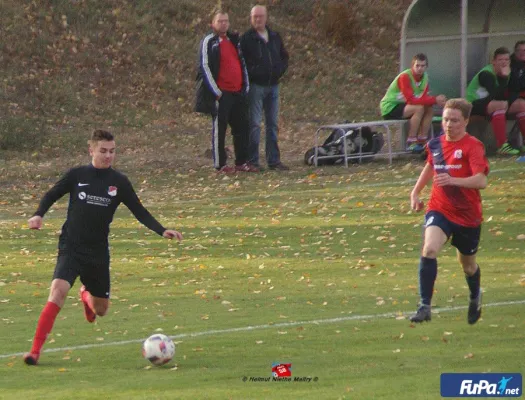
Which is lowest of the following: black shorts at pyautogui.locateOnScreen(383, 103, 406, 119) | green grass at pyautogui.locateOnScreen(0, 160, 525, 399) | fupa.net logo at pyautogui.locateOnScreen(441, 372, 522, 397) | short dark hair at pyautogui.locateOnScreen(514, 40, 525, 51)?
green grass at pyautogui.locateOnScreen(0, 160, 525, 399)

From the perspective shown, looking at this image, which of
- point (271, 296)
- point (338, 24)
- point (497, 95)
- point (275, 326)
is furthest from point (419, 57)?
point (338, 24)

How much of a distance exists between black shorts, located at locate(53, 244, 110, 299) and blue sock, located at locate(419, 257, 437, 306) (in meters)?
2.34

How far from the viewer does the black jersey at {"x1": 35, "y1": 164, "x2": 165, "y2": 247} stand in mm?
9445

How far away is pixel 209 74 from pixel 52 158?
5.65 m

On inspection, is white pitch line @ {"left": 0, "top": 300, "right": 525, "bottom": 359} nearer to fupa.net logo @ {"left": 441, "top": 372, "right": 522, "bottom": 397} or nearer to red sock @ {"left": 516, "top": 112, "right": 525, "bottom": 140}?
fupa.net logo @ {"left": 441, "top": 372, "right": 522, "bottom": 397}

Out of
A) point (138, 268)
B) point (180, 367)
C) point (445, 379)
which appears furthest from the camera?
point (138, 268)

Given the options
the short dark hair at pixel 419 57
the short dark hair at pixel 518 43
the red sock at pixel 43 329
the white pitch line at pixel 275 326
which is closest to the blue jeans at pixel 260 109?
the short dark hair at pixel 419 57

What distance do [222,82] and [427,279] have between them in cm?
1111

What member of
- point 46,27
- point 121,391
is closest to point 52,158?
point 46,27

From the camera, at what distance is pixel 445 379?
759cm

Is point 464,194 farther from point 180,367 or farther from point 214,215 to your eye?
point 214,215

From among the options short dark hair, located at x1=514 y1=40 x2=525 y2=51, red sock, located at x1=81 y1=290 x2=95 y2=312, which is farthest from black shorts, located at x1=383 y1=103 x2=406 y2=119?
red sock, located at x1=81 y1=290 x2=95 y2=312

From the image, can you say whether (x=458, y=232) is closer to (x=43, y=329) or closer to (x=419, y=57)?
(x=43, y=329)

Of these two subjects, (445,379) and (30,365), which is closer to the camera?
(445,379)
